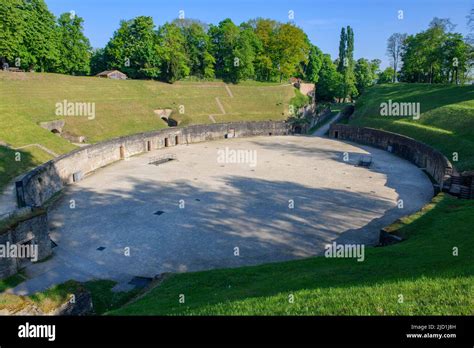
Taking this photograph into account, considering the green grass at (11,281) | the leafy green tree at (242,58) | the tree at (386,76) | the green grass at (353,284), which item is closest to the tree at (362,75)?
the tree at (386,76)

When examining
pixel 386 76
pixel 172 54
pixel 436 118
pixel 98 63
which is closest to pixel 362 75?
pixel 386 76

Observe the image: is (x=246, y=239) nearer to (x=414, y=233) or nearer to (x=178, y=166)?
(x=414, y=233)

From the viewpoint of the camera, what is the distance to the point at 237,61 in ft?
270

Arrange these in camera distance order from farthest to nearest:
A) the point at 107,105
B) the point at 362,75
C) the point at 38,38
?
the point at 362,75 < the point at 38,38 < the point at 107,105

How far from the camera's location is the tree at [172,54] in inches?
2933

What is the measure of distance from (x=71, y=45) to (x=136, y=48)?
12.9m

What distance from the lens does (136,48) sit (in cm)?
7456

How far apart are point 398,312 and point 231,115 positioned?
6008 cm

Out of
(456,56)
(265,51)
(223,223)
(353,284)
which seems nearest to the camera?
(353,284)

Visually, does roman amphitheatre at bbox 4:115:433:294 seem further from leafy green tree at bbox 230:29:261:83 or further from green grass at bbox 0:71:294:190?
leafy green tree at bbox 230:29:261:83

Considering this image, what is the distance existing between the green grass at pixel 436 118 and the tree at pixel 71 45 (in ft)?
188

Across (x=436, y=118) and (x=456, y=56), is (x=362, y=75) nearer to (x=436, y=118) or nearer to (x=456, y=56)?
(x=456, y=56)

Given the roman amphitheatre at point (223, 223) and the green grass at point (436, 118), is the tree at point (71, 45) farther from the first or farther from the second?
the green grass at point (436, 118)
